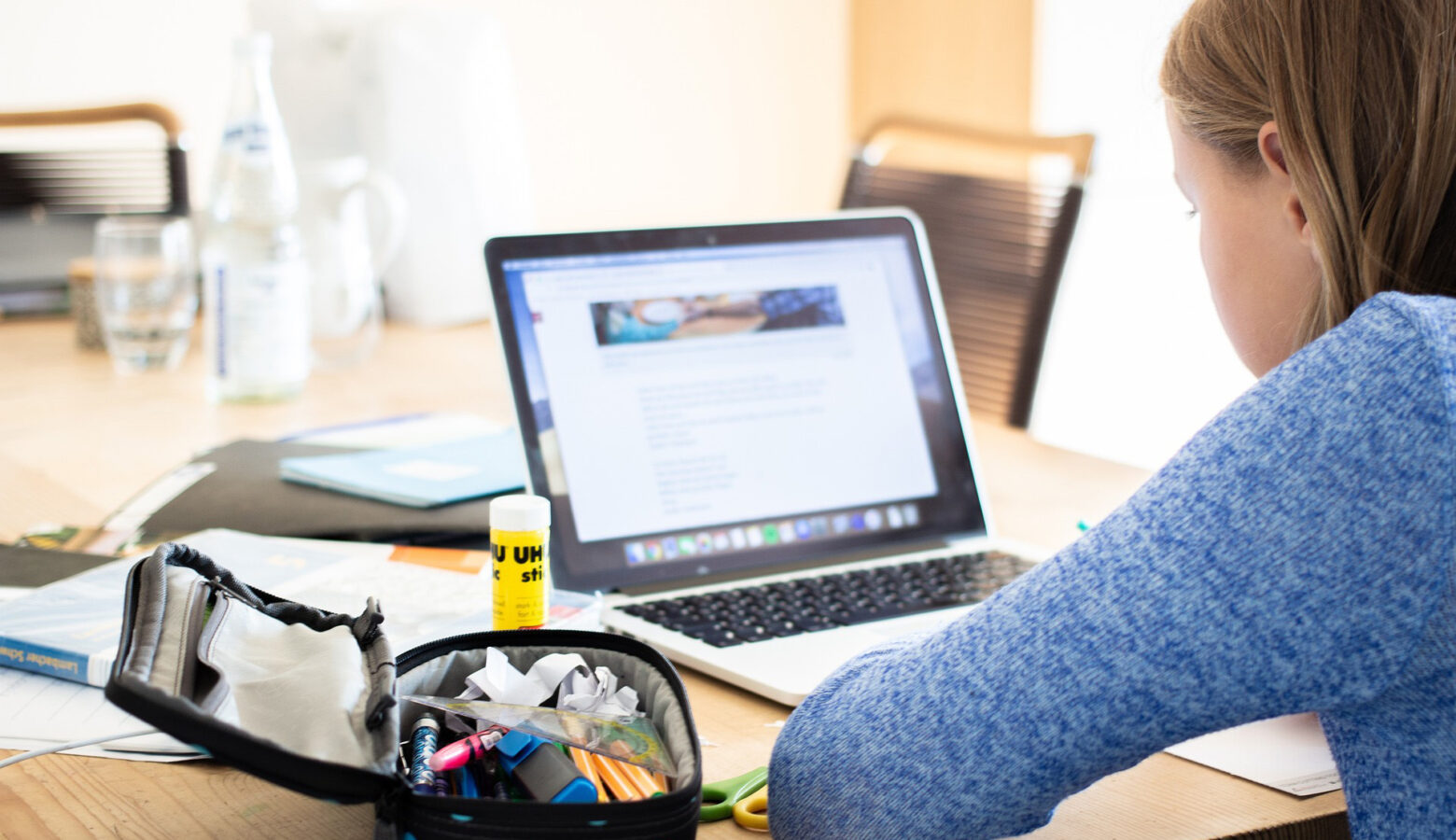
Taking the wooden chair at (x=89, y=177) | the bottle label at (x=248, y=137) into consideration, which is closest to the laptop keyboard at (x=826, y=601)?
the bottle label at (x=248, y=137)

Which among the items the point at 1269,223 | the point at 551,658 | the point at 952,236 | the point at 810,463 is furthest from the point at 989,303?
the point at 551,658

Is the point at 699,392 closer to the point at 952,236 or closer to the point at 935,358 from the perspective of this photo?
the point at 935,358

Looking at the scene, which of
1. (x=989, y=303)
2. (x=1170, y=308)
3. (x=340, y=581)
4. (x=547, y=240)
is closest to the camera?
(x=340, y=581)

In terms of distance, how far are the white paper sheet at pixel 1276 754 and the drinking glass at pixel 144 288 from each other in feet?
4.43

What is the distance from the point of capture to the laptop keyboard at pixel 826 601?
82 cm

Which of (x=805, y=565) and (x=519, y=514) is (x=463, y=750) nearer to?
(x=519, y=514)

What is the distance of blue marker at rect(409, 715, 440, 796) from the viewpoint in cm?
54

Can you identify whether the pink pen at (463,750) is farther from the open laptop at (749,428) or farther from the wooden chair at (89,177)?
the wooden chair at (89,177)

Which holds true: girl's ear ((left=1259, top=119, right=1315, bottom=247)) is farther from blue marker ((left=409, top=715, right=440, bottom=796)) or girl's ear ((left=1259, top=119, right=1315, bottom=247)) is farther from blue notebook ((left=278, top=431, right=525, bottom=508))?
blue notebook ((left=278, top=431, right=525, bottom=508))

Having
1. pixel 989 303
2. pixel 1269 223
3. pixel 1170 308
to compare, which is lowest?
pixel 1170 308

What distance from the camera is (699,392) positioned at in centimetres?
97

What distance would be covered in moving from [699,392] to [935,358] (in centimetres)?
21

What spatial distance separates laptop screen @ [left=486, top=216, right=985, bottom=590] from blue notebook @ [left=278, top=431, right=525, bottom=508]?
0.10 m

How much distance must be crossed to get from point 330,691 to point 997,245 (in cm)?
134
